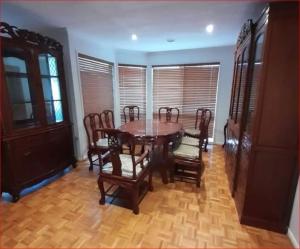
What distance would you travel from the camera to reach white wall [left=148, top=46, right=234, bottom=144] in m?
3.94

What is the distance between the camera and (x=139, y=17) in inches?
89.3

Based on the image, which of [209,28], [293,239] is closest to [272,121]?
[293,239]

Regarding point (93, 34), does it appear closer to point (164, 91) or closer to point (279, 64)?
point (164, 91)

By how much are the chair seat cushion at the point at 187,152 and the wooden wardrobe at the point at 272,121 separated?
68 cm

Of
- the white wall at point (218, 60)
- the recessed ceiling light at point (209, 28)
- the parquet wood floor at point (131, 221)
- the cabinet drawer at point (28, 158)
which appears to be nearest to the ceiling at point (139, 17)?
the recessed ceiling light at point (209, 28)

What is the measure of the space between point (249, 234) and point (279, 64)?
161 centimetres

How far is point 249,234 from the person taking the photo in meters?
1.74

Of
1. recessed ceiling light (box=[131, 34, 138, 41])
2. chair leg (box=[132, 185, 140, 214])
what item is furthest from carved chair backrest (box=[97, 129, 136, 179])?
recessed ceiling light (box=[131, 34, 138, 41])

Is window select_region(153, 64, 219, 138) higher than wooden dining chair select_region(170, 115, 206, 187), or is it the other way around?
window select_region(153, 64, 219, 138)

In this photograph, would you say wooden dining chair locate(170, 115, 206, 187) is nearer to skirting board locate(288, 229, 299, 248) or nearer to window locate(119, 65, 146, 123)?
skirting board locate(288, 229, 299, 248)

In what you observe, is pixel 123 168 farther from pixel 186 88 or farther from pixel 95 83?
pixel 186 88

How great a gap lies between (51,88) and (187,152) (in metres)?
2.26

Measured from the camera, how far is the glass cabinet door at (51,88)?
2539 millimetres

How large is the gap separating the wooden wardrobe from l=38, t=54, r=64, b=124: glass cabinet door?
2651mm
